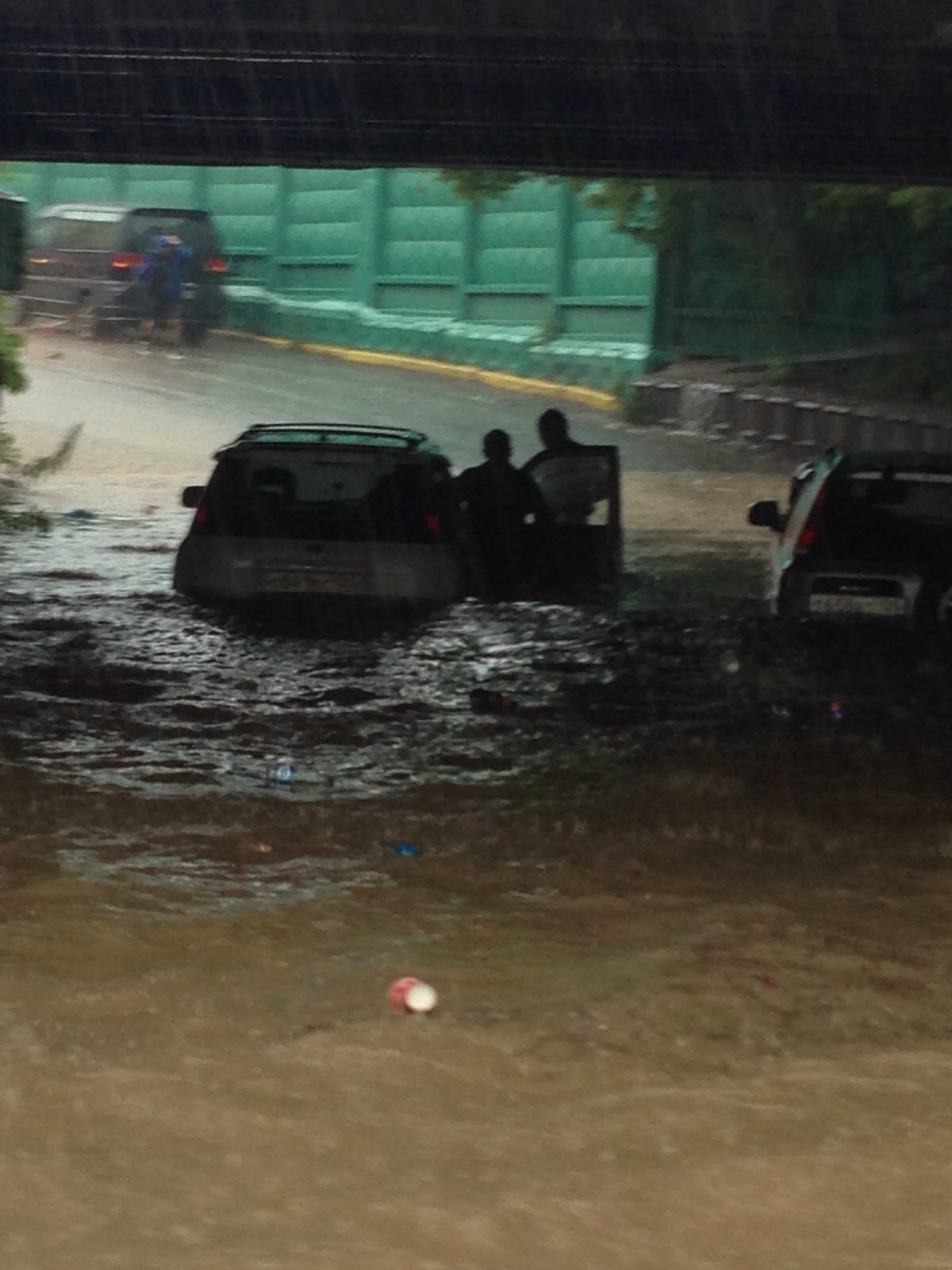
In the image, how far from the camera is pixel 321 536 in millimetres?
12945

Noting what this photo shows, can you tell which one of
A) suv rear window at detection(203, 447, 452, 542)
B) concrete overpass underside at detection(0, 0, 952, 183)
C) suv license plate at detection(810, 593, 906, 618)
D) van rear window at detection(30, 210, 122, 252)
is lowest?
suv license plate at detection(810, 593, 906, 618)

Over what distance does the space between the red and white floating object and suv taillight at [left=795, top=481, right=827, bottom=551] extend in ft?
25.6

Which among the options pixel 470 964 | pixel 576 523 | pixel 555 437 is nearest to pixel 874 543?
pixel 576 523

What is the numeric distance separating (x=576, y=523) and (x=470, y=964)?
8.40 meters

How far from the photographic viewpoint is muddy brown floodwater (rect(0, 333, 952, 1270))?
15.8ft

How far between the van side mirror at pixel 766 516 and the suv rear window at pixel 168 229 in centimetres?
2253

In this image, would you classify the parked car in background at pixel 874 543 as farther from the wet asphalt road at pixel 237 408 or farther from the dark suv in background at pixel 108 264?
the dark suv in background at pixel 108 264

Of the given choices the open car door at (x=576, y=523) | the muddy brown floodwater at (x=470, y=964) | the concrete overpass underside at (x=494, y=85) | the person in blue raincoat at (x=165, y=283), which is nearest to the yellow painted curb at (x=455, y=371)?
the person in blue raincoat at (x=165, y=283)

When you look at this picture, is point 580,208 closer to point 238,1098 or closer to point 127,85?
point 127,85

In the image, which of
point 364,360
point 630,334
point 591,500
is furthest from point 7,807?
point 364,360

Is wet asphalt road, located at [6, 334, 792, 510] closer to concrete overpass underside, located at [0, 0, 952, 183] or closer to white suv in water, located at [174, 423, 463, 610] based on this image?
concrete overpass underside, located at [0, 0, 952, 183]

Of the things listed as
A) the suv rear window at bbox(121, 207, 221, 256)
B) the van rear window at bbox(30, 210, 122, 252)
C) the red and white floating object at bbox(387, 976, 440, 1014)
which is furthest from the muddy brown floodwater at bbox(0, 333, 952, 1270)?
the van rear window at bbox(30, 210, 122, 252)

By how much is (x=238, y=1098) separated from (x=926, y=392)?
23.7 meters

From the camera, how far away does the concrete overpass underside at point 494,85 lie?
11641 millimetres
